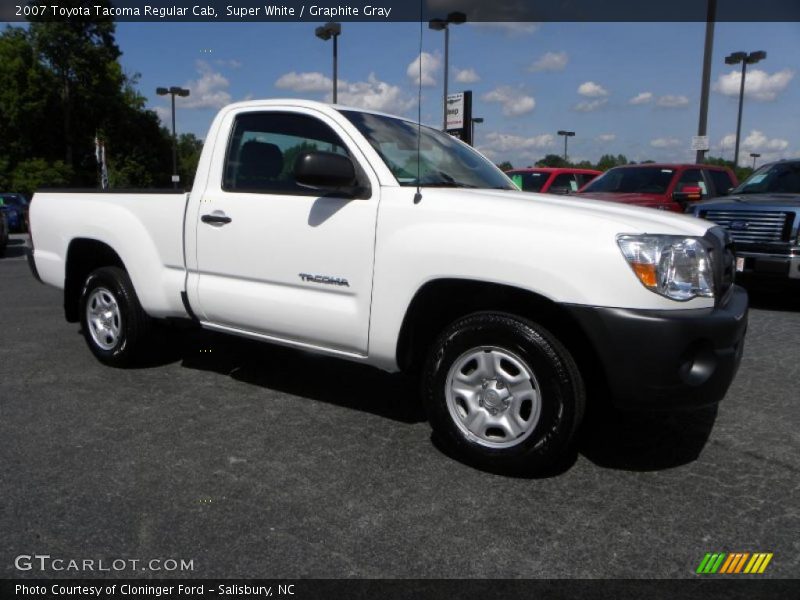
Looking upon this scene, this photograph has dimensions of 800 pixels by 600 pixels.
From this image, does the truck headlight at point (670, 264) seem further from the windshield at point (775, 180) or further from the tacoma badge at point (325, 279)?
the windshield at point (775, 180)

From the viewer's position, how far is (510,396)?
315 cm

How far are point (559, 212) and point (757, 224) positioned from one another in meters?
5.67

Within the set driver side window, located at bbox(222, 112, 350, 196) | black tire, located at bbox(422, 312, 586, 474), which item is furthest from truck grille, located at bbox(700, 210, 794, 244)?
driver side window, located at bbox(222, 112, 350, 196)

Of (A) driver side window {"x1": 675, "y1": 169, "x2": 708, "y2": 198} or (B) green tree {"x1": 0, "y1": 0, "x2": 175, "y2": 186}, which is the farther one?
(B) green tree {"x1": 0, "y1": 0, "x2": 175, "y2": 186}

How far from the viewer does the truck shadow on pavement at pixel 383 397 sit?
3.50 m

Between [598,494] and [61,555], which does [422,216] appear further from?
[61,555]

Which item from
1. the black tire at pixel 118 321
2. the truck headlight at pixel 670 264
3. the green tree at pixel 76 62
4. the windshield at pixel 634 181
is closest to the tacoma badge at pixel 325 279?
the truck headlight at pixel 670 264

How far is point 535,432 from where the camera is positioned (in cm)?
308

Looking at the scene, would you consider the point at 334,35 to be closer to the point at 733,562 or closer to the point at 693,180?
the point at 693,180

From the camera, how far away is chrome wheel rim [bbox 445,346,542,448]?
3111mm

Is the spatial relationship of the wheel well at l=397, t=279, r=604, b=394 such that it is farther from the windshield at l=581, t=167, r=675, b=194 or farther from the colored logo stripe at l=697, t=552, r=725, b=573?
the windshield at l=581, t=167, r=675, b=194

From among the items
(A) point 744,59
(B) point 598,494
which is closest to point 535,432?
(B) point 598,494

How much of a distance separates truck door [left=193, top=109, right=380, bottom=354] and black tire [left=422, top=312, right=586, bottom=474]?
0.50 meters
